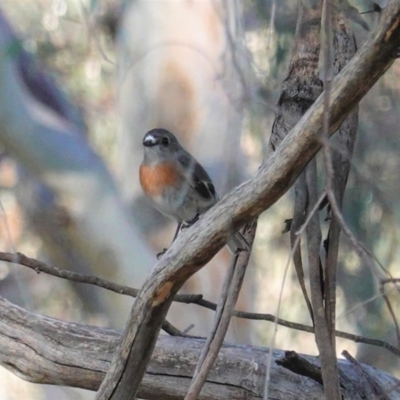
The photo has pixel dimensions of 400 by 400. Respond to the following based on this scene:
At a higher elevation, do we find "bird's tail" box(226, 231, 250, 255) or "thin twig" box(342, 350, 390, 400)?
"thin twig" box(342, 350, 390, 400)

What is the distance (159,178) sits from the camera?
2387 mm

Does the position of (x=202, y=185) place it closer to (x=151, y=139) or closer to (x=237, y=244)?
(x=151, y=139)

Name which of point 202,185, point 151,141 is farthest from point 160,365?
point 151,141

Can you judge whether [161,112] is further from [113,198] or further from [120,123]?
[113,198]

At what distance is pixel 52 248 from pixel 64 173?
327 mm

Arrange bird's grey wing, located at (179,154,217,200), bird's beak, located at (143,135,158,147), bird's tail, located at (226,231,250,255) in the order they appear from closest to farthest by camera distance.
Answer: bird's tail, located at (226,231,250,255), bird's grey wing, located at (179,154,217,200), bird's beak, located at (143,135,158,147)

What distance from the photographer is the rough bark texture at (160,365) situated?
5.28 feet

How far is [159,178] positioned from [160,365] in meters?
0.84

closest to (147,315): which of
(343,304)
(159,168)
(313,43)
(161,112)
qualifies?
(313,43)

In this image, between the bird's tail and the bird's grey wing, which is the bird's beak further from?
the bird's tail

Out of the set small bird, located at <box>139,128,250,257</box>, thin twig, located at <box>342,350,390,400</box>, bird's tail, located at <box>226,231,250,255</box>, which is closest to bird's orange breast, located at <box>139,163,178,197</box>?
small bird, located at <box>139,128,250,257</box>

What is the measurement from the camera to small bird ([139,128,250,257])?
7.63ft

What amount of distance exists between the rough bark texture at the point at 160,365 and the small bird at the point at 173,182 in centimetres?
66

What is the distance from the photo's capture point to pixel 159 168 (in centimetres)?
241
